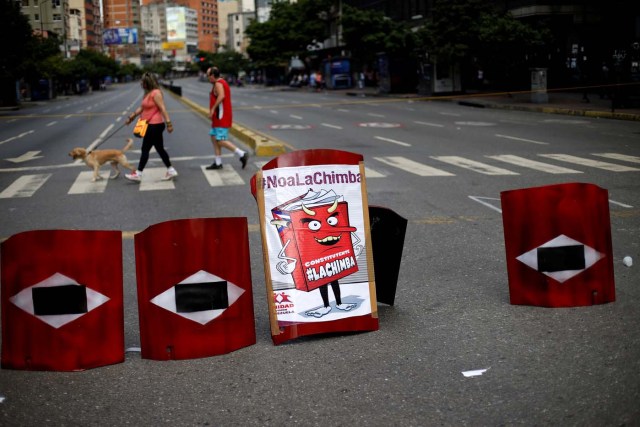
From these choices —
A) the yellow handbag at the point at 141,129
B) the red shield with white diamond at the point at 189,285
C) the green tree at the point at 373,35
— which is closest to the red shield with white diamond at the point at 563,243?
the red shield with white diamond at the point at 189,285

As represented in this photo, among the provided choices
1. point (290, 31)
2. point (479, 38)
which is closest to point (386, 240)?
point (479, 38)

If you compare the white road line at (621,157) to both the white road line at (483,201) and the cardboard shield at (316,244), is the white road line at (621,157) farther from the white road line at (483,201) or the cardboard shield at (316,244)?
the cardboard shield at (316,244)

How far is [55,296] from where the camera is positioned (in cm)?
502

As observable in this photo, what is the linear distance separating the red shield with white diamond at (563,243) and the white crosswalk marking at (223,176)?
7.95 m

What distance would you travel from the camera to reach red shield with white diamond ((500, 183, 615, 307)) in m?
6.03

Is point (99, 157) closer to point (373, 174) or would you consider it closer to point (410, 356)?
point (373, 174)

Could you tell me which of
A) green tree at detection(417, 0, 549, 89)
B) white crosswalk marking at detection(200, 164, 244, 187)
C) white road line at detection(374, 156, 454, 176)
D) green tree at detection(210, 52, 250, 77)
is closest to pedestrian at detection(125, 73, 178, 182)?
white crosswalk marking at detection(200, 164, 244, 187)

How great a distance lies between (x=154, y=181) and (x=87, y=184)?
1.09 meters

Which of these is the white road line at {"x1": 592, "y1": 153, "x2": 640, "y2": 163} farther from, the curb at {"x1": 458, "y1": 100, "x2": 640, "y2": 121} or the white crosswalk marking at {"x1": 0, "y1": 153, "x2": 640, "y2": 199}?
the curb at {"x1": 458, "y1": 100, "x2": 640, "y2": 121}

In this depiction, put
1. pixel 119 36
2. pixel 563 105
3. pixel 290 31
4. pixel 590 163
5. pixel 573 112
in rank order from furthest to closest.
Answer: pixel 119 36 → pixel 290 31 → pixel 563 105 → pixel 573 112 → pixel 590 163

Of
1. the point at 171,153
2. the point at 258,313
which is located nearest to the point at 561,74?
the point at 171,153

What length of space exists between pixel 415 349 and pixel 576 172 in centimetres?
924

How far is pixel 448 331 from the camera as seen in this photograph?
18.4ft

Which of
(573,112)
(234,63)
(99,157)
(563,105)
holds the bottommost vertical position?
(99,157)
